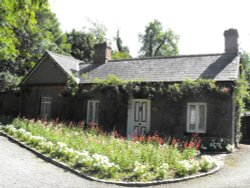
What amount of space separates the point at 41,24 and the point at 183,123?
22.9m

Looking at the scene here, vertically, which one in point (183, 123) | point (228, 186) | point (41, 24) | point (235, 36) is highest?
point (41, 24)

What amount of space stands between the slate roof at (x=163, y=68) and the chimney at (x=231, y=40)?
44 cm

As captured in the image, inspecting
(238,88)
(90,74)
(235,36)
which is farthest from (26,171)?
(235,36)

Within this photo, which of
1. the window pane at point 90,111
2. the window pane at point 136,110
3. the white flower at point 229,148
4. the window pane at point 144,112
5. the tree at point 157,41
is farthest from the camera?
the tree at point 157,41

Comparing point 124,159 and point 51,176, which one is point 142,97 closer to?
point 124,159

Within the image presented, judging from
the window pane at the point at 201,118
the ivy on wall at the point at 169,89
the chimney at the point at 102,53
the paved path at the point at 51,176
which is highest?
the chimney at the point at 102,53

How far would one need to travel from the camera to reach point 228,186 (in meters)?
7.93

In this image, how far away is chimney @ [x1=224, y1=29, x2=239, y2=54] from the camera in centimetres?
1789

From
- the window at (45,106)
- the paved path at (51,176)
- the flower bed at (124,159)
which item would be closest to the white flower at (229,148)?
the paved path at (51,176)

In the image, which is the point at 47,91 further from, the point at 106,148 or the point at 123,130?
the point at 106,148

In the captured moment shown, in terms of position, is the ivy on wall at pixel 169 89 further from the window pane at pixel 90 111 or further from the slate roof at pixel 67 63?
the slate roof at pixel 67 63

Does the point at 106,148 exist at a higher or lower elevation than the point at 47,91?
lower

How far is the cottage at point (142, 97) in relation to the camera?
1555cm

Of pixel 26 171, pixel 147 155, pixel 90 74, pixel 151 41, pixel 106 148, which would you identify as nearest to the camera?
pixel 26 171
